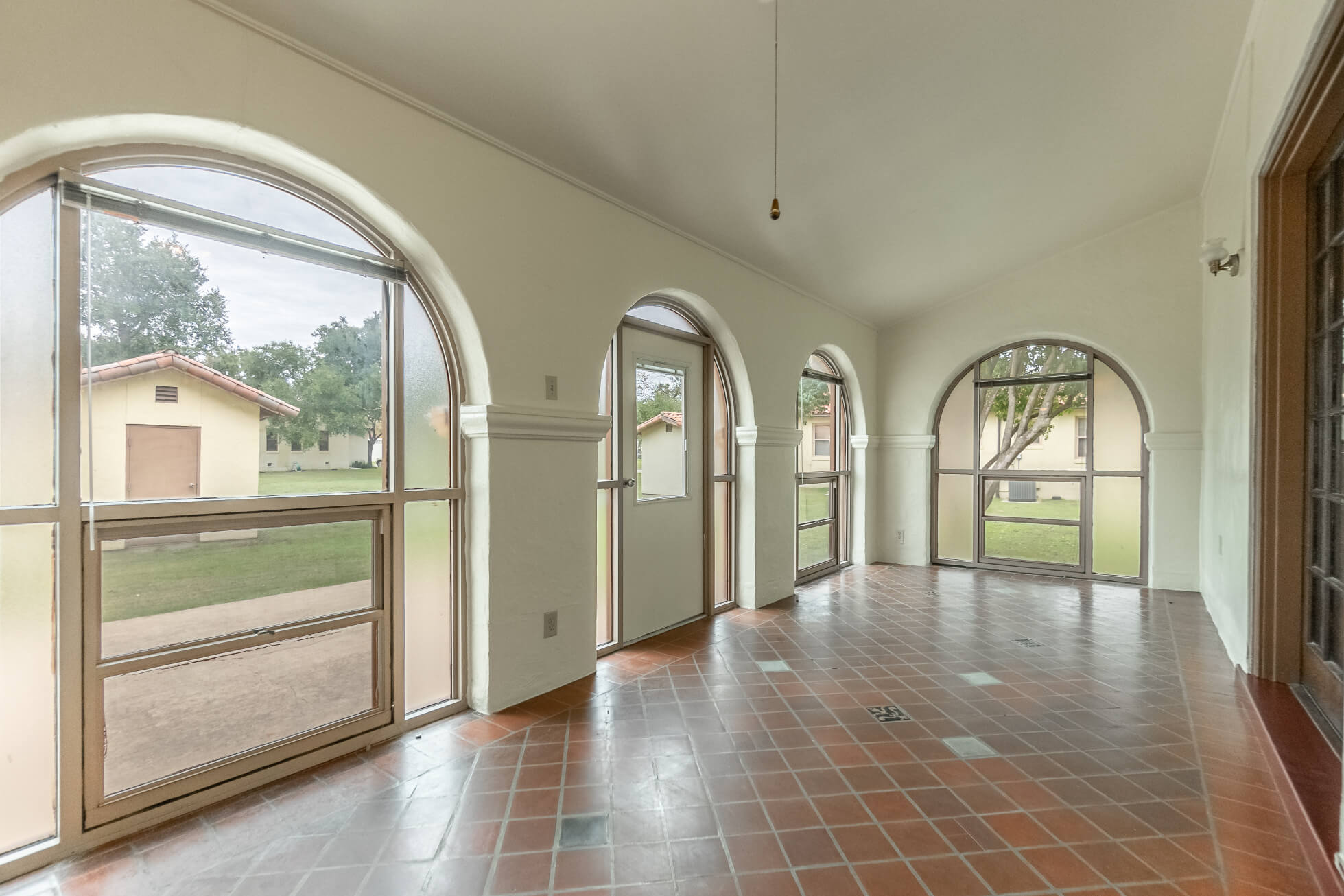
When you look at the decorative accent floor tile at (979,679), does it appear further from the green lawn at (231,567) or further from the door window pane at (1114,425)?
the door window pane at (1114,425)

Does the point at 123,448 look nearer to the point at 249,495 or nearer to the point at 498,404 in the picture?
Result: the point at 249,495

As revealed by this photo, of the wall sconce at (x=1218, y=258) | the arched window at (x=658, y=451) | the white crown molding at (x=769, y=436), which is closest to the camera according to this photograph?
the wall sconce at (x=1218, y=258)

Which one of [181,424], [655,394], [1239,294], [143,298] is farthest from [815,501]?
[143,298]

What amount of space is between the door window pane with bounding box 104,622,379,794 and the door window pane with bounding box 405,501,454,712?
217 millimetres

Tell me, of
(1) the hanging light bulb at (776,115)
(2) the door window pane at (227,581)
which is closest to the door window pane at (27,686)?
(2) the door window pane at (227,581)

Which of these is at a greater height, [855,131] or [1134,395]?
[855,131]

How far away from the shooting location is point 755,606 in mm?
5297

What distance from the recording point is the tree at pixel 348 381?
269 centimetres

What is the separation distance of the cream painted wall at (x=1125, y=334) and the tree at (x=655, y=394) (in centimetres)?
381

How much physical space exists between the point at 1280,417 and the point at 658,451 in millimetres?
3427

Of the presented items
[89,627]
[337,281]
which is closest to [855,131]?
[337,281]

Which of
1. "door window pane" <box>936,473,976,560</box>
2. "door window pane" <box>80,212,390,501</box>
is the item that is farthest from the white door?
"door window pane" <box>936,473,976,560</box>

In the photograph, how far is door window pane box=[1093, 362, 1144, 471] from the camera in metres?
6.32

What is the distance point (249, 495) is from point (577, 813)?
177 centimetres
